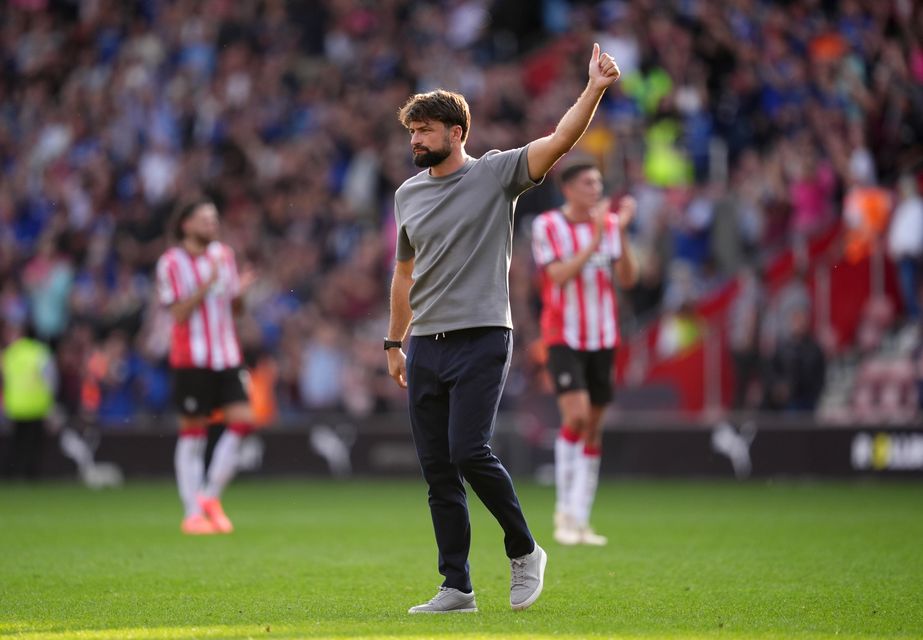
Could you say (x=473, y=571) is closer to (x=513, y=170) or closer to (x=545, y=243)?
(x=545, y=243)

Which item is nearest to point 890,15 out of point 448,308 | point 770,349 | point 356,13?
point 770,349

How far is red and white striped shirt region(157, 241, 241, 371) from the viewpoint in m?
12.2

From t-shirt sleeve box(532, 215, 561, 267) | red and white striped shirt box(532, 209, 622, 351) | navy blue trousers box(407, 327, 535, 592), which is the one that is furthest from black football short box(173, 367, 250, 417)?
navy blue trousers box(407, 327, 535, 592)

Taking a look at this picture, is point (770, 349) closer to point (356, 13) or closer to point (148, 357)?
point (148, 357)

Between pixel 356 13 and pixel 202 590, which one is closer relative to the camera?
pixel 202 590

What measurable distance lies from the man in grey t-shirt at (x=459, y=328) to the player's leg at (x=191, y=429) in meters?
5.42

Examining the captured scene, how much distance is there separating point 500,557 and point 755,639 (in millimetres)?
3822

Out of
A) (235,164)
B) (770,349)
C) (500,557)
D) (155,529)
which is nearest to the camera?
(500,557)

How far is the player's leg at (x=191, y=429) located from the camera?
482 inches

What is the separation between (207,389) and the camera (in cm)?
1238

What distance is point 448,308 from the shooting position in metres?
7.06

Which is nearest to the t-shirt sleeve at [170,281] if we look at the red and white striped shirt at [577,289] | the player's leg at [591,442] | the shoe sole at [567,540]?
the red and white striped shirt at [577,289]

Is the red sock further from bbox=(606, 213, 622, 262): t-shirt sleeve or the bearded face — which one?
the bearded face

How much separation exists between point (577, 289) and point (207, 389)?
3258mm
